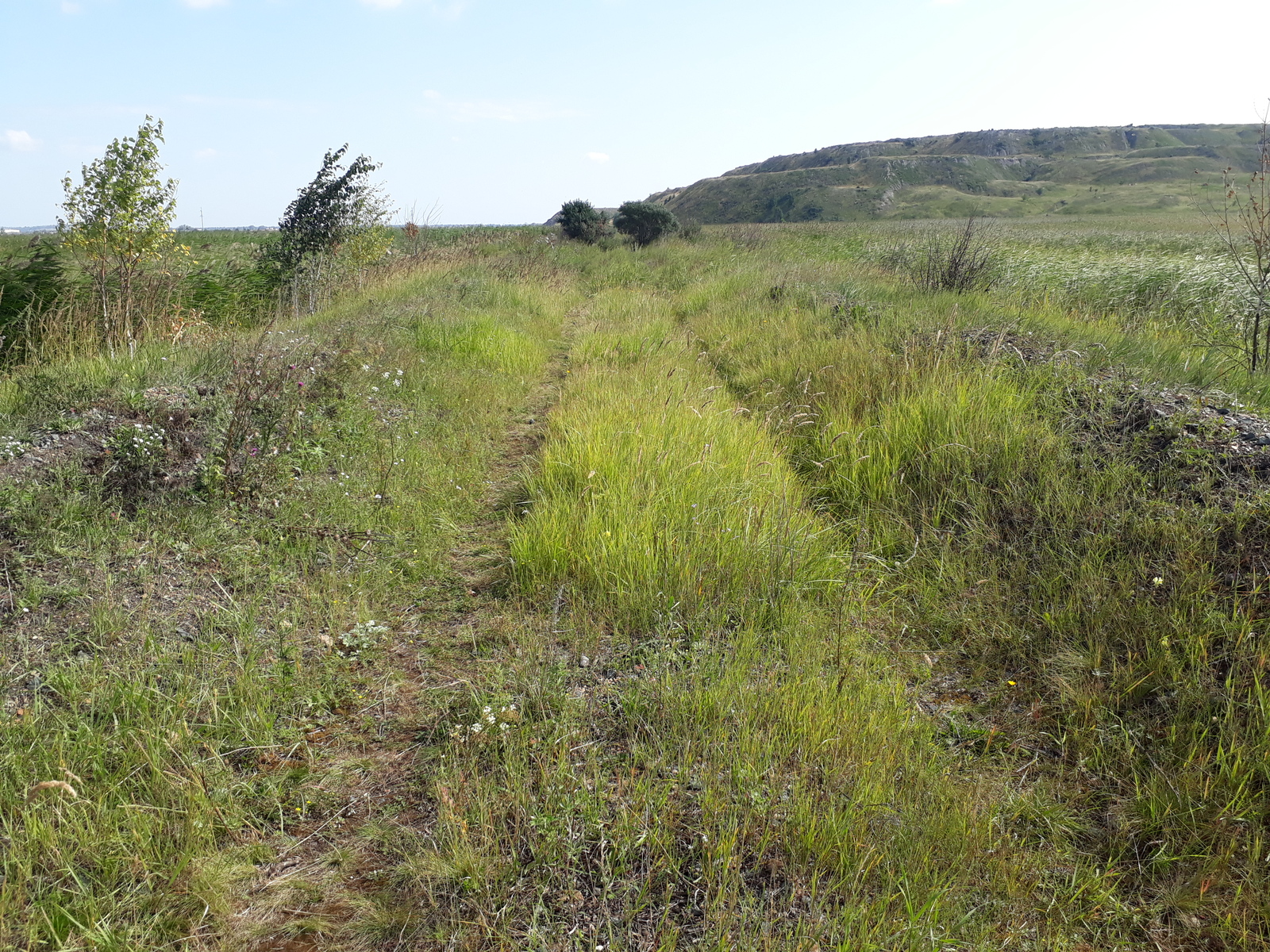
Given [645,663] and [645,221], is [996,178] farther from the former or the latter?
[645,663]

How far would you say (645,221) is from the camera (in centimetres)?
2709

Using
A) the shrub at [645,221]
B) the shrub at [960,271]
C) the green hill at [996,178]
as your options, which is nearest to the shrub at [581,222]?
the shrub at [645,221]

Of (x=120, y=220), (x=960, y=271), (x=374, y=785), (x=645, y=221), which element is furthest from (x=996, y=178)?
(x=374, y=785)

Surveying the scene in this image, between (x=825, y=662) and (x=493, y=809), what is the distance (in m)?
1.51

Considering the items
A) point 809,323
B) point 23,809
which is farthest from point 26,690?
point 809,323

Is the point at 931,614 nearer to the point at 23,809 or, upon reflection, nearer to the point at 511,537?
the point at 511,537

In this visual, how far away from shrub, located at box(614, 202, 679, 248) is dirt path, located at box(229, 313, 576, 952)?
25034 millimetres

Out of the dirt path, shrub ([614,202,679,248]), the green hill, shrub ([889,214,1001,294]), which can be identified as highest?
the green hill

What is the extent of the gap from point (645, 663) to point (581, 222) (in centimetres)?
2642

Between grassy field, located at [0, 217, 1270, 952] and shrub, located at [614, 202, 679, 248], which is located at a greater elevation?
shrub, located at [614, 202, 679, 248]

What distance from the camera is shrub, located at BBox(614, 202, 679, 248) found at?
26.8 meters

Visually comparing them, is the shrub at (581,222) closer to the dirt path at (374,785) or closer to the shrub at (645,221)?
the shrub at (645,221)

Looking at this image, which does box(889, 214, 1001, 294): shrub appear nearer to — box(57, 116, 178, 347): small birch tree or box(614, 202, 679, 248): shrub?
box(57, 116, 178, 347): small birch tree

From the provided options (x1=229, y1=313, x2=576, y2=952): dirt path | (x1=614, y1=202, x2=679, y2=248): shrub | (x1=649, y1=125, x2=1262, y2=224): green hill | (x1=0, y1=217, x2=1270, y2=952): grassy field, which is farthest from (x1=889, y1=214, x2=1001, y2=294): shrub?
(x1=649, y1=125, x2=1262, y2=224): green hill
